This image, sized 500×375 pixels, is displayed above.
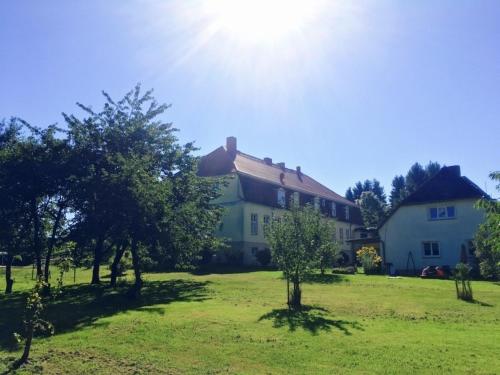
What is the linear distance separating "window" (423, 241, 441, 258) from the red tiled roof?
51.3 ft

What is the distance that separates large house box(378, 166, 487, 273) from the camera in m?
35.0

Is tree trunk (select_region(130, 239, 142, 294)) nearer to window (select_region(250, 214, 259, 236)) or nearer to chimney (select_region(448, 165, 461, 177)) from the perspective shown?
window (select_region(250, 214, 259, 236))

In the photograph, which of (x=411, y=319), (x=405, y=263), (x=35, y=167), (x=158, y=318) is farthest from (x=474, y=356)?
(x=405, y=263)

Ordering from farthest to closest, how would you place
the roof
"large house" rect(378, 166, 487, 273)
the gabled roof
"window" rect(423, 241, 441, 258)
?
the gabled roof
"window" rect(423, 241, 441, 258)
the roof
"large house" rect(378, 166, 487, 273)

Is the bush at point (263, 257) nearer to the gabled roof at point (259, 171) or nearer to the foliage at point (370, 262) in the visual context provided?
the gabled roof at point (259, 171)

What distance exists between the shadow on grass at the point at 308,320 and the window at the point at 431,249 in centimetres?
2411

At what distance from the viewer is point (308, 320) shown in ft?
43.3

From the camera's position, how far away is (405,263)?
37594 millimetres

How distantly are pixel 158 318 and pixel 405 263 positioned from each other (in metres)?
28.2

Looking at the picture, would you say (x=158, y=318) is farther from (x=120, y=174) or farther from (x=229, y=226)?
(x=229, y=226)

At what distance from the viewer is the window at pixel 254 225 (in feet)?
141

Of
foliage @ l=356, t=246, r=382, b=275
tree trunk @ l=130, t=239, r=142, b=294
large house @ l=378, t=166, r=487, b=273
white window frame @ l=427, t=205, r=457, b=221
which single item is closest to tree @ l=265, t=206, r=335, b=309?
tree trunk @ l=130, t=239, r=142, b=294

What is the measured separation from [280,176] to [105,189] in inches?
1285

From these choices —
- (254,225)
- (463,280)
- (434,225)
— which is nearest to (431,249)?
(434,225)
